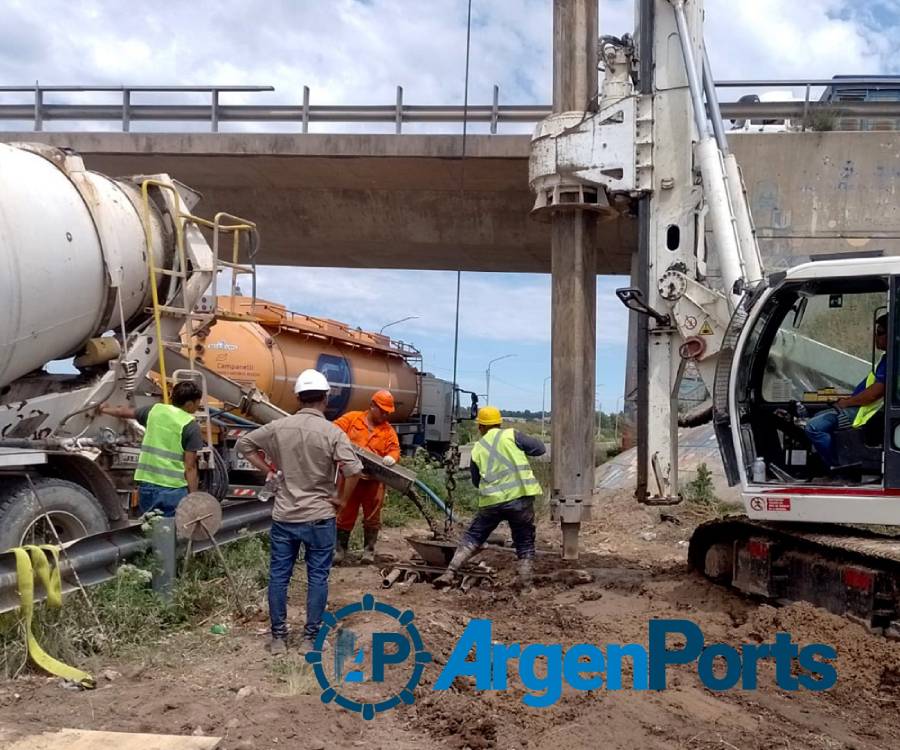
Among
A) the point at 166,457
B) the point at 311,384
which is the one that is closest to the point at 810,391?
the point at 311,384

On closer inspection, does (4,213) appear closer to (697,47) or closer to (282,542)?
(282,542)

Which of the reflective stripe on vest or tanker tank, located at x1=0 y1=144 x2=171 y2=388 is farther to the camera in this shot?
tanker tank, located at x1=0 y1=144 x2=171 y2=388

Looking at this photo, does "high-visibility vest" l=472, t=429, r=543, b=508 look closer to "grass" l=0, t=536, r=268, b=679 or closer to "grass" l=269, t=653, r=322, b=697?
"grass" l=0, t=536, r=268, b=679

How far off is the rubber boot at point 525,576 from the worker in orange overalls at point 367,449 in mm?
1682

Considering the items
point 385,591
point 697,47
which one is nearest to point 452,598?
point 385,591

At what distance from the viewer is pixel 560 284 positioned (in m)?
8.39

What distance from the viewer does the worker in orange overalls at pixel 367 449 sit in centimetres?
902

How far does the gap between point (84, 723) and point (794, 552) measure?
472 centimetres

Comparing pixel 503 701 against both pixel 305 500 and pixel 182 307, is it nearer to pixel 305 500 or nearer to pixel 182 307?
pixel 305 500

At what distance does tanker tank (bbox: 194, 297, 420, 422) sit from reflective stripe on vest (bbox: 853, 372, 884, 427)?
6.68 meters

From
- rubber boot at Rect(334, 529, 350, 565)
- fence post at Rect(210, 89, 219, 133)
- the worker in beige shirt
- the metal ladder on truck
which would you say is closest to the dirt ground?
the worker in beige shirt

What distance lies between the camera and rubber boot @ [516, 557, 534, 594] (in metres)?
7.78

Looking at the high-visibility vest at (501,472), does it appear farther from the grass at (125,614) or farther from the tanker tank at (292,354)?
the tanker tank at (292,354)

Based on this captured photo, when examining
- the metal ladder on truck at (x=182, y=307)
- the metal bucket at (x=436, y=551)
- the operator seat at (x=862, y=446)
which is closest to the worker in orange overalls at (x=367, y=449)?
the metal bucket at (x=436, y=551)
